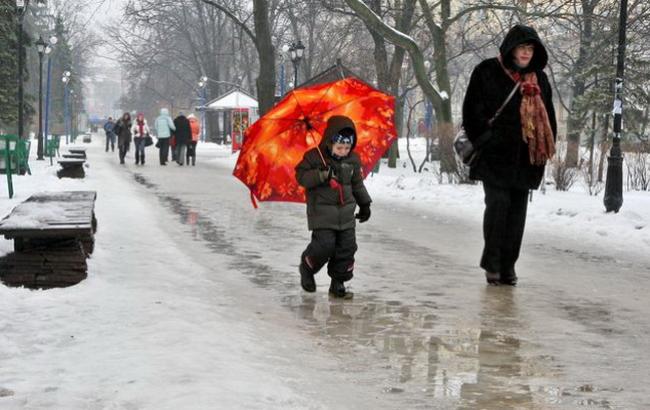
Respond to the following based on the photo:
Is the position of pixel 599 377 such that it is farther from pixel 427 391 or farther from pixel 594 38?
pixel 594 38

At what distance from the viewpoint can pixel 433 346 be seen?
19.1ft

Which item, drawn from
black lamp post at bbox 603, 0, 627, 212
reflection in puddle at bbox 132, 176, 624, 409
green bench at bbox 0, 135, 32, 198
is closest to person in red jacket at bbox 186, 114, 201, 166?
green bench at bbox 0, 135, 32, 198

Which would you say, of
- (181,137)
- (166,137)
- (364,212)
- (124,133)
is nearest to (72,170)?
(166,137)

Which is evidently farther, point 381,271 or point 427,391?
point 381,271

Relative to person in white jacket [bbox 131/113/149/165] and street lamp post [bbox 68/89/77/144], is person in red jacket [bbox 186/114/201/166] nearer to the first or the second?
person in white jacket [bbox 131/113/149/165]

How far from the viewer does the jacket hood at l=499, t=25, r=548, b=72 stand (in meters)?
7.54

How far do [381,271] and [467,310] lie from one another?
2.12 m

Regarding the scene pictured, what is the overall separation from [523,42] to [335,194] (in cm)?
188

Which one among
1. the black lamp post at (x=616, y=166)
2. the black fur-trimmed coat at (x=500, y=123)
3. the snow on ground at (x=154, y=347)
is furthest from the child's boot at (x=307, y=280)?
the black lamp post at (x=616, y=166)

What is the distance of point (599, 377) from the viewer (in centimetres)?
514

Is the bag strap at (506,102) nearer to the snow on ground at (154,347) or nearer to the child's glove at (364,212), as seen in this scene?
the child's glove at (364,212)

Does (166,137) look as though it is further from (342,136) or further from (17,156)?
(342,136)

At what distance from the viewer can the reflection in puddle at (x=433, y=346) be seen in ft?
15.5

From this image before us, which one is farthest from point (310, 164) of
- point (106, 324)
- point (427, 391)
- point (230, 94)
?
point (230, 94)
